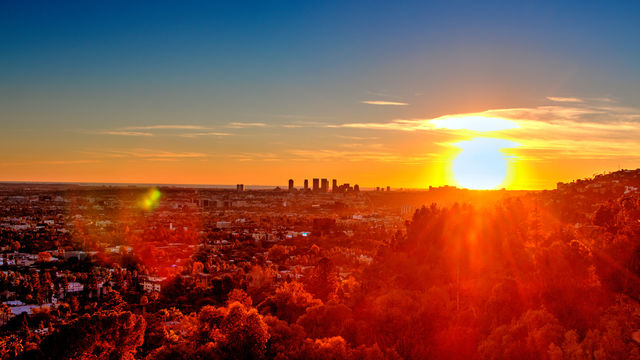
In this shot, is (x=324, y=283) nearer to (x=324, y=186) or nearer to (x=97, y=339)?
(x=97, y=339)

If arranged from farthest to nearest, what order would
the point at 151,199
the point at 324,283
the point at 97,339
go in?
the point at 151,199 → the point at 324,283 → the point at 97,339

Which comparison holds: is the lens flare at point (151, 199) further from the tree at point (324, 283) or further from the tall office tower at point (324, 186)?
the tree at point (324, 283)

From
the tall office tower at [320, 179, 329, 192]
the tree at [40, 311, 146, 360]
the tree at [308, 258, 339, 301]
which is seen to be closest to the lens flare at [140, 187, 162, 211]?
the tall office tower at [320, 179, 329, 192]

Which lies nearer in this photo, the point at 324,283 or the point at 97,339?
the point at 97,339

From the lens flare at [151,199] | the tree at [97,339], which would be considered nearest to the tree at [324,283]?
the tree at [97,339]

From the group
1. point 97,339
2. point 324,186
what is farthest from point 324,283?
point 324,186

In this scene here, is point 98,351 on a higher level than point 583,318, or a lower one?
lower

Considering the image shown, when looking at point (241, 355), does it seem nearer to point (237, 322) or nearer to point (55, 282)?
point (237, 322)

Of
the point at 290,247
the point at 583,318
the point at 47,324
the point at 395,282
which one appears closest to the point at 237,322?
the point at 395,282
